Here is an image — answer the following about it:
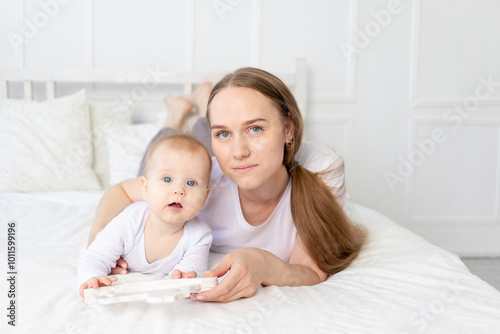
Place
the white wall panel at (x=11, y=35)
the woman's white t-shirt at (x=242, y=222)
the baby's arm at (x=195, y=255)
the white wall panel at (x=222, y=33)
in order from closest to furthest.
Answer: the baby's arm at (x=195, y=255) < the woman's white t-shirt at (x=242, y=222) < the white wall panel at (x=11, y=35) < the white wall panel at (x=222, y=33)

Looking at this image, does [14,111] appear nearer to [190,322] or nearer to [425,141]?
[190,322]

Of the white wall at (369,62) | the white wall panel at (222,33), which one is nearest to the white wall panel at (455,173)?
the white wall at (369,62)

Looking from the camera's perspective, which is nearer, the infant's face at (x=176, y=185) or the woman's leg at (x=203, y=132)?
the infant's face at (x=176, y=185)

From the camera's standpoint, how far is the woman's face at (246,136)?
3.92 ft

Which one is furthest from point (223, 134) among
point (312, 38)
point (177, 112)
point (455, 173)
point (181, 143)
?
point (455, 173)

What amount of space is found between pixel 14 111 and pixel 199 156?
1.58m

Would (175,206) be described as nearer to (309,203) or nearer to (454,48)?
(309,203)

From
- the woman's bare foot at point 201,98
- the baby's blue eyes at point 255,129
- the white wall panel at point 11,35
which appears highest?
the white wall panel at point 11,35

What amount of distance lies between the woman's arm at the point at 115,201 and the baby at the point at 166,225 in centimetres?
14

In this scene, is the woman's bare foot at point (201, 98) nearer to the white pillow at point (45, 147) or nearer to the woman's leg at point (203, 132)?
the woman's leg at point (203, 132)

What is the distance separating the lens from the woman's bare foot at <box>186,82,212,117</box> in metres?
2.43

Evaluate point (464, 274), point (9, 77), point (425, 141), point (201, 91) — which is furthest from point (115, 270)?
point (425, 141)

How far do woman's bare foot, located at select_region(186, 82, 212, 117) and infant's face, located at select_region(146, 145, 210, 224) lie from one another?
1.30 meters

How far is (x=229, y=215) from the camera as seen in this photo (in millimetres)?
1400
